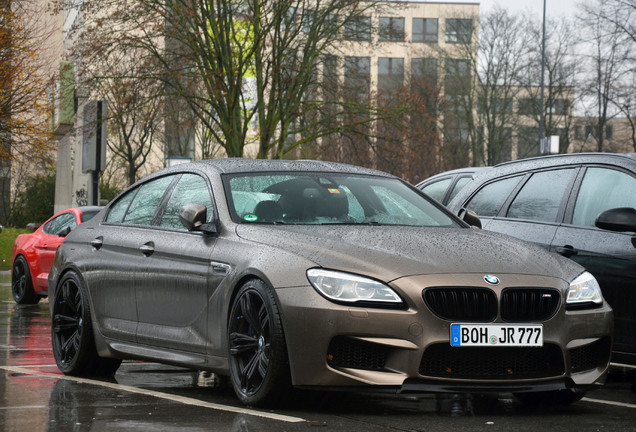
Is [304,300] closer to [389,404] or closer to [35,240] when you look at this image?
[389,404]

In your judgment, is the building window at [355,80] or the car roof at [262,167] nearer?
the car roof at [262,167]

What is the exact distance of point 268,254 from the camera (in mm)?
6969

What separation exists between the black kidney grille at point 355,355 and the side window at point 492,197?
11.4 ft

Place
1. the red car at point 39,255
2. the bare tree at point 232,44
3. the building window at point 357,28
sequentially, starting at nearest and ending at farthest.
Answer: the red car at point 39,255 < the bare tree at point 232,44 < the building window at point 357,28

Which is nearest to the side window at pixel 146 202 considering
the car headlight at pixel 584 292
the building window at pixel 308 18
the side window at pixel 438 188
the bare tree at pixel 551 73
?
the car headlight at pixel 584 292

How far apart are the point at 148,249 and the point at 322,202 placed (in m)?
1.22

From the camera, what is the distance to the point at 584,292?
7086 mm

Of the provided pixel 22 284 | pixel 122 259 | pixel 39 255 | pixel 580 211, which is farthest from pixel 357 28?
pixel 122 259

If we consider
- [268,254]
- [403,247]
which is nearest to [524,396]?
[403,247]

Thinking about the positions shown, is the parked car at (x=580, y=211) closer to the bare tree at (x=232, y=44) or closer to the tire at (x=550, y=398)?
the tire at (x=550, y=398)

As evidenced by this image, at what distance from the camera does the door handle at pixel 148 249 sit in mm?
8211

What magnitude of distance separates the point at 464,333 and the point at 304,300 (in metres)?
0.84

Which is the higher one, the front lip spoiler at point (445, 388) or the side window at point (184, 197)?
the side window at point (184, 197)

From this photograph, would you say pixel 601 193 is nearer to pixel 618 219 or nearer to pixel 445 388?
pixel 618 219
